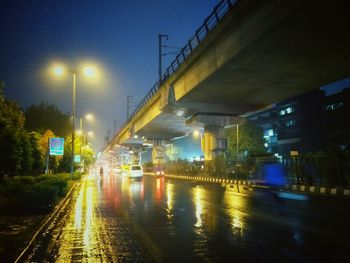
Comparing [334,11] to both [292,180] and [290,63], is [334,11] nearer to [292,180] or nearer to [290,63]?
[290,63]

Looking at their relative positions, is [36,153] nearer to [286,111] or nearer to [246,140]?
[246,140]

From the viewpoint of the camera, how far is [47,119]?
62.6 meters

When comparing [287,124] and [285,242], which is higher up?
[287,124]

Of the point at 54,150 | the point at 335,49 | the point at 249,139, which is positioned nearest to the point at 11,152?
the point at 54,150

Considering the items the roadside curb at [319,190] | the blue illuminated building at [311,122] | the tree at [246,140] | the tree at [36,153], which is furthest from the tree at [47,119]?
the roadside curb at [319,190]

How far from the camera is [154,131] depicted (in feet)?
222

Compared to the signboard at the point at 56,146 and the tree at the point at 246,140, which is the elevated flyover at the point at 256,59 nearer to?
the signboard at the point at 56,146

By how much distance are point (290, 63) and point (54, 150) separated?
18708mm

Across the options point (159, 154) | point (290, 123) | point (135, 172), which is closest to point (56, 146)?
point (135, 172)

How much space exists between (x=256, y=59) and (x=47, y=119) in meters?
48.1

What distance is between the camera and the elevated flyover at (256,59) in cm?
1644

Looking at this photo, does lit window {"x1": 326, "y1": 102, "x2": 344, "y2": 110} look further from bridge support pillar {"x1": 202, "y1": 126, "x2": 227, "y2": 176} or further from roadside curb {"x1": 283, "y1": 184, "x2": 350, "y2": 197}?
roadside curb {"x1": 283, "y1": 184, "x2": 350, "y2": 197}

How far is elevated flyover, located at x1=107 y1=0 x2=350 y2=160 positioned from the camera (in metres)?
16.4

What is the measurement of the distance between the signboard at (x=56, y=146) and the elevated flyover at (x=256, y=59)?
11359 millimetres
